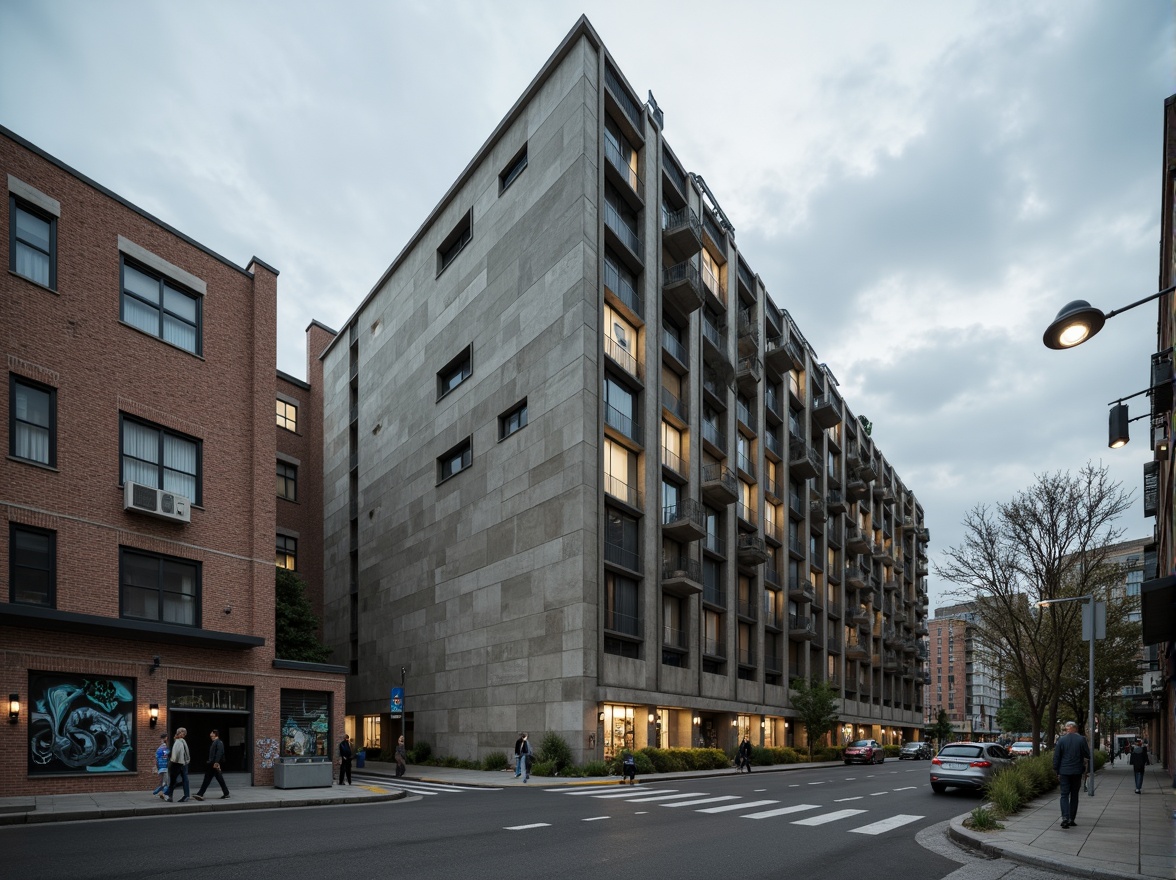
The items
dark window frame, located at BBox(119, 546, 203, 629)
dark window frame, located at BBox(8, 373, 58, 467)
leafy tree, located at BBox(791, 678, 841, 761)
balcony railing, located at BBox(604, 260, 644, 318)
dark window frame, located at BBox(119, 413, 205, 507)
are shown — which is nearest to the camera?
dark window frame, located at BBox(8, 373, 58, 467)

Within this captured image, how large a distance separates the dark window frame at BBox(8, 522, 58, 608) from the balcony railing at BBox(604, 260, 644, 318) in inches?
950

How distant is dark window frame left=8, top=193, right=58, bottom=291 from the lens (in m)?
20.8

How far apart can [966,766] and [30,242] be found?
2956 cm

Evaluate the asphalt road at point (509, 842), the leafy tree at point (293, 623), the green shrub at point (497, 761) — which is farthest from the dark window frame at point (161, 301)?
the green shrub at point (497, 761)

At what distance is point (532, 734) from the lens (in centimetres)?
3412

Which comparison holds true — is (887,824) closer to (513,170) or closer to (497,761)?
(497,761)

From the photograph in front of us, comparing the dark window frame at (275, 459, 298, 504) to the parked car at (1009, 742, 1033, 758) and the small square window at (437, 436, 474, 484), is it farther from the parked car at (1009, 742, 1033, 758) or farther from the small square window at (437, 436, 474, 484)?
the parked car at (1009, 742, 1033, 758)

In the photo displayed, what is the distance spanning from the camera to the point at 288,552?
45.9 m

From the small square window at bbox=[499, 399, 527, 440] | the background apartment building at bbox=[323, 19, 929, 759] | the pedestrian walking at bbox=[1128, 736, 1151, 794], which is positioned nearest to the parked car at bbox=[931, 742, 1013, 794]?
the pedestrian walking at bbox=[1128, 736, 1151, 794]

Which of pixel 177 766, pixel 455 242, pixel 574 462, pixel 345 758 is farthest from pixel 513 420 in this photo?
pixel 177 766

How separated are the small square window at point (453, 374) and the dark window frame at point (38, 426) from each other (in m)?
23.3

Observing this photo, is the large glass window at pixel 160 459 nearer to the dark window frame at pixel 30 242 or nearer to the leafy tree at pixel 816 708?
the dark window frame at pixel 30 242

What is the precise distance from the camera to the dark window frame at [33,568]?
19506mm

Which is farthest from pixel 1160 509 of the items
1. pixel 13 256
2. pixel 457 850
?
pixel 13 256
